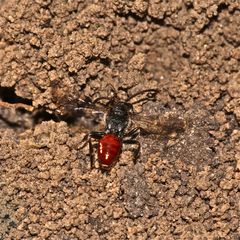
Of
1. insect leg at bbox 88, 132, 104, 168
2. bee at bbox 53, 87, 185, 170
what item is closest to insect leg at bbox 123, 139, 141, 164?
bee at bbox 53, 87, 185, 170

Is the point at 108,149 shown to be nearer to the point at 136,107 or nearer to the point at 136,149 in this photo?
the point at 136,149

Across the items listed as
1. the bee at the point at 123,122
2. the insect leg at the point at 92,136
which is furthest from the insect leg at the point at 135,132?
the insect leg at the point at 92,136

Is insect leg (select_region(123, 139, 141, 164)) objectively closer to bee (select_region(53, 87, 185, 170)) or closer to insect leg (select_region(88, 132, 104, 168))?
bee (select_region(53, 87, 185, 170))

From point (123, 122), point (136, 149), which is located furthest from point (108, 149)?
point (123, 122)

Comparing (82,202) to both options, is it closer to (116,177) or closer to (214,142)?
(116,177)

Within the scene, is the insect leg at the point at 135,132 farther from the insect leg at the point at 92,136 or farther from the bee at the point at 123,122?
the insect leg at the point at 92,136
